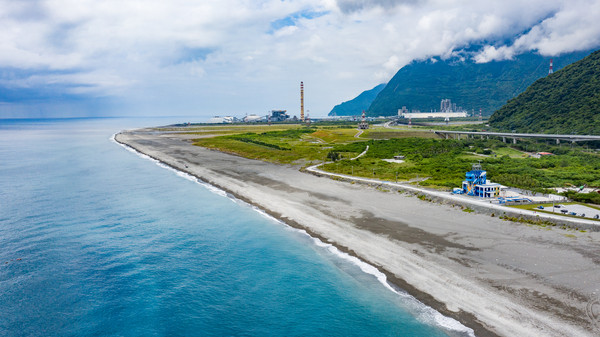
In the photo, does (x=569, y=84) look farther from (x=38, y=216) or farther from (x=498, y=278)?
(x=38, y=216)

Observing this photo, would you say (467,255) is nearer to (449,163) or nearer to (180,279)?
(180,279)

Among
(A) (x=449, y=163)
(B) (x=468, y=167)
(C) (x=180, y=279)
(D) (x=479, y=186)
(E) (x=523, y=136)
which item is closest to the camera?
(C) (x=180, y=279)

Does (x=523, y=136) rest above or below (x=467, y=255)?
above

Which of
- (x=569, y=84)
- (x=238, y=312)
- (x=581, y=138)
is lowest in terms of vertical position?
(x=238, y=312)

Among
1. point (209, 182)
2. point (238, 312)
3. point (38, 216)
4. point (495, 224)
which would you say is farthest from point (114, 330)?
point (209, 182)

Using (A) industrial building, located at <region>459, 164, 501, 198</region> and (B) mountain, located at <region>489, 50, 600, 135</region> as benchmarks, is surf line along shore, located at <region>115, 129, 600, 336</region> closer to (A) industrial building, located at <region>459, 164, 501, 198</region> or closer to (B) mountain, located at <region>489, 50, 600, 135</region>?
(A) industrial building, located at <region>459, 164, 501, 198</region>

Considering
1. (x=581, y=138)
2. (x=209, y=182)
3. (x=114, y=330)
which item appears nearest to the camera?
(x=114, y=330)

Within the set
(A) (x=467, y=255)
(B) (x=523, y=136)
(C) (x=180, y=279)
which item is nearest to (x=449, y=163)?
(A) (x=467, y=255)
